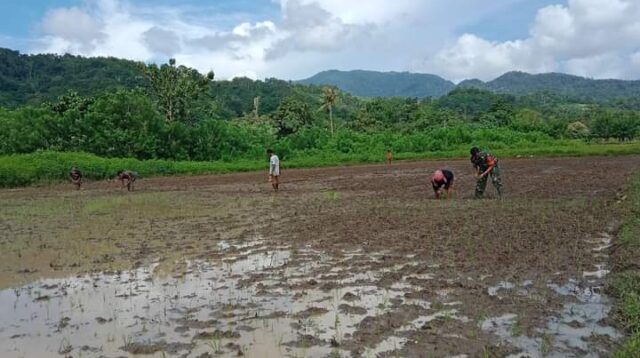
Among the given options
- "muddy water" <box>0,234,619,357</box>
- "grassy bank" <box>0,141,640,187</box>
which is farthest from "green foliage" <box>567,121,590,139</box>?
"muddy water" <box>0,234,619,357</box>

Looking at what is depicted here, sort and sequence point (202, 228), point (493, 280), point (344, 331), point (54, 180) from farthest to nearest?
point (54, 180), point (202, 228), point (493, 280), point (344, 331)

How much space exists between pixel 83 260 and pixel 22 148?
96.4ft

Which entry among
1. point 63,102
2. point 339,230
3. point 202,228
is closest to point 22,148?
point 63,102

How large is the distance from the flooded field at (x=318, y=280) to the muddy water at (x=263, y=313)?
3cm

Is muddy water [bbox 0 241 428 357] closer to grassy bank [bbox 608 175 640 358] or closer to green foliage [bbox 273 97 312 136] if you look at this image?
grassy bank [bbox 608 175 640 358]

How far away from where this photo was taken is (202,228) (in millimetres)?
13203

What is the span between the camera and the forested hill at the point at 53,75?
66.2 meters

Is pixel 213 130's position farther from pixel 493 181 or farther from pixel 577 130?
pixel 577 130

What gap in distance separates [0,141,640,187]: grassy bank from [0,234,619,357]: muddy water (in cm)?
2386

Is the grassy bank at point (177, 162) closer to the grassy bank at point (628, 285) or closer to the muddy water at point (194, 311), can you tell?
the muddy water at point (194, 311)

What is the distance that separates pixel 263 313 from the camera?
21.7 ft

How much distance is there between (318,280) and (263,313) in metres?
1.60

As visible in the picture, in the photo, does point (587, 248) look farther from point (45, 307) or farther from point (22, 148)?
point (22, 148)

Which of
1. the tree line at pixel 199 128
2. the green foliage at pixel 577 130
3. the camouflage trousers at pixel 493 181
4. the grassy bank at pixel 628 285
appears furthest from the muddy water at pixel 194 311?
the green foliage at pixel 577 130
